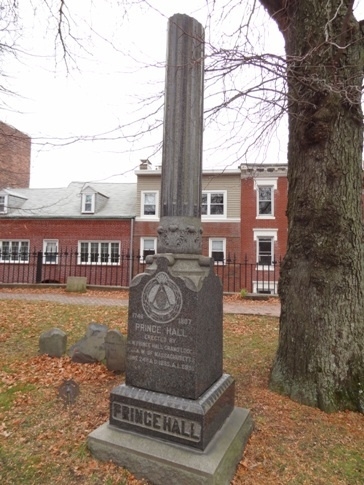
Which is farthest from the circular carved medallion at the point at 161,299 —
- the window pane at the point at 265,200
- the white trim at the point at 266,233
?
the window pane at the point at 265,200

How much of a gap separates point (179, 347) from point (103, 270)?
18299 mm

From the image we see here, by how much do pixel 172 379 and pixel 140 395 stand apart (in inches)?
12.6

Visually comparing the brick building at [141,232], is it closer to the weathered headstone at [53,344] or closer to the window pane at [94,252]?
the window pane at [94,252]

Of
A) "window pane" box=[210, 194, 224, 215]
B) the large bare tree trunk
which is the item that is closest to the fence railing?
"window pane" box=[210, 194, 224, 215]

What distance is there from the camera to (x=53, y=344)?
5.05 m

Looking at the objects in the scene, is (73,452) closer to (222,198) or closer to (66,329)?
(66,329)

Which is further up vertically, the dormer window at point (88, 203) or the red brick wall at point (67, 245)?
the dormer window at point (88, 203)

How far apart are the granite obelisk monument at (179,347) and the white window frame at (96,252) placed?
690 inches

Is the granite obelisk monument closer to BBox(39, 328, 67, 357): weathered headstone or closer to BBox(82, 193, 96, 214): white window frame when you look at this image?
BBox(39, 328, 67, 357): weathered headstone

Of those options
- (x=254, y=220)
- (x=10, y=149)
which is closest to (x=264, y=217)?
(x=254, y=220)

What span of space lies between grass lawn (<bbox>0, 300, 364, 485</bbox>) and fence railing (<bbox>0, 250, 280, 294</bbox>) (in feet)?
46.7

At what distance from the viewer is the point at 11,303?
9.71m

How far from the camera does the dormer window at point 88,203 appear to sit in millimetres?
21297

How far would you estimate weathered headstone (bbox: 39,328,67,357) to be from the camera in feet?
16.6
